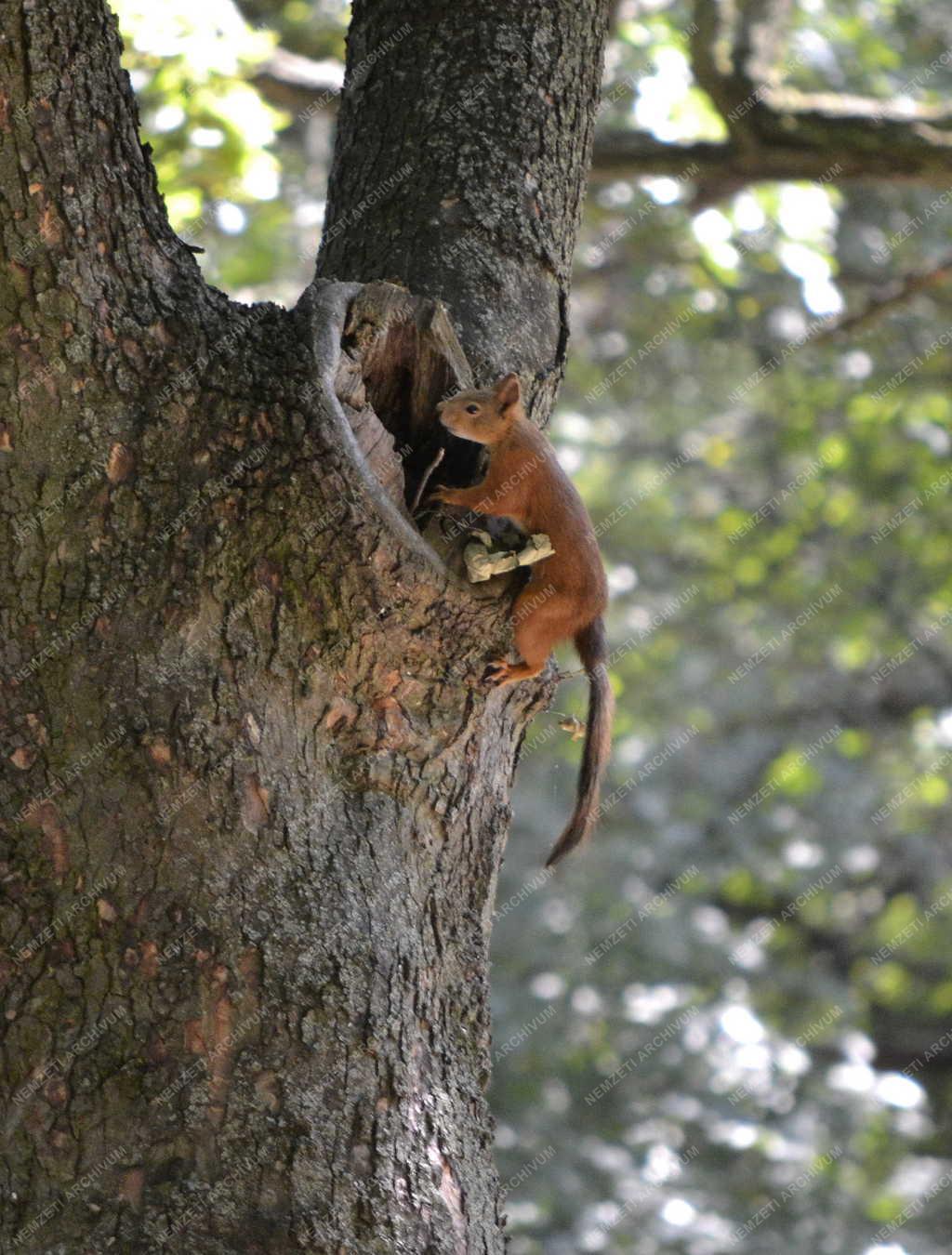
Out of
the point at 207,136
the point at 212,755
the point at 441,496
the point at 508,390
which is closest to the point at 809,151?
the point at 207,136

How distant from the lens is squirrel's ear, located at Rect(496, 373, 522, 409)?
10.7ft

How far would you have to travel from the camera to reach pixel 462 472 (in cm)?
337

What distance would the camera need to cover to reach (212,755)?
2.50 m


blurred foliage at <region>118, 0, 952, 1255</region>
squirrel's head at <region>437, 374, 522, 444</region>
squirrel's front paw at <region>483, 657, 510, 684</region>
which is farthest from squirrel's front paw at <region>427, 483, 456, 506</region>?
blurred foliage at <region>118, 0, 952, 1255</region>

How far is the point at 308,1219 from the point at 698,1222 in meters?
7.07

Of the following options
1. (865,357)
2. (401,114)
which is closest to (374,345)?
(401,114)

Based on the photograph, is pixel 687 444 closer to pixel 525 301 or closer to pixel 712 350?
pixel 712 350

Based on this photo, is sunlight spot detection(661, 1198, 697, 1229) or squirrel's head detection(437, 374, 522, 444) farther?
sunlight spot detection(661, 1198, 697, 1229)

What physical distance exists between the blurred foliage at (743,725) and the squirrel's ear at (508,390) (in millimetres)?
4143

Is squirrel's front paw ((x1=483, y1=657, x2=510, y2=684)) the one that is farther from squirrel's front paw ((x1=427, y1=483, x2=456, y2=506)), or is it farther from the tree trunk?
squirrel's front paw ((x1=427, y1=483, x2=456, y2=506))

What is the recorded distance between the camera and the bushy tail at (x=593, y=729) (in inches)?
140

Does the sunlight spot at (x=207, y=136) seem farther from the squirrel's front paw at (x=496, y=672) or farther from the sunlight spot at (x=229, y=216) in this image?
the squirrel's front paw at (x=496, y=672)

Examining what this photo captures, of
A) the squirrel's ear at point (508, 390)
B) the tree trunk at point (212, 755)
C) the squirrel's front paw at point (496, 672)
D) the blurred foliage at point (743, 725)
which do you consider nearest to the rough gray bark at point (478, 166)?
the squirrel's ear at point (508, 390)

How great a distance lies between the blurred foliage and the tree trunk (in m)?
4.51
